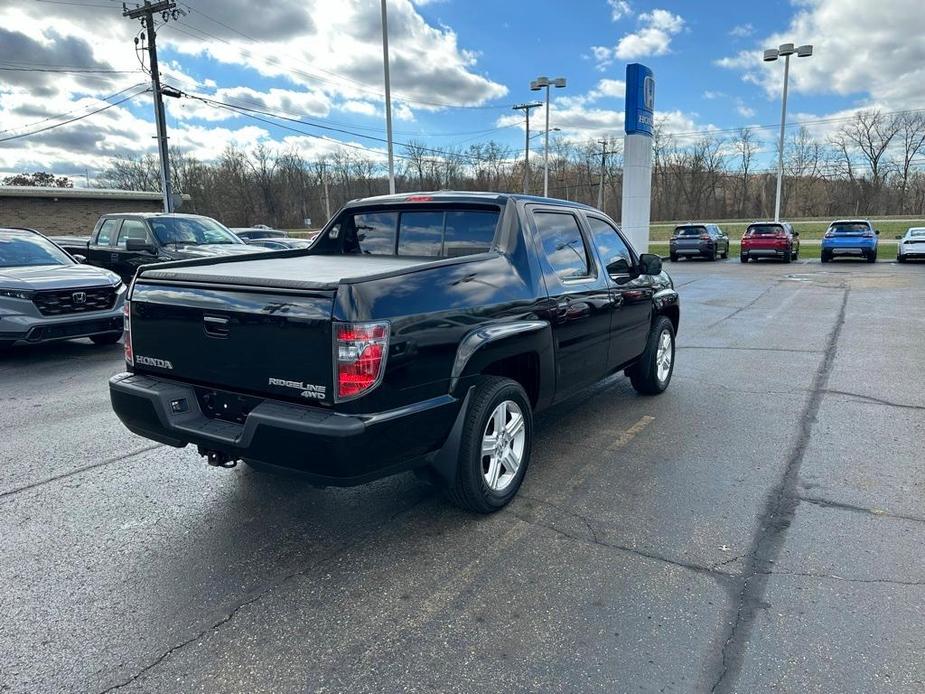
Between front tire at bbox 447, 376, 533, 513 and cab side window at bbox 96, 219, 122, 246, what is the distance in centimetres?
1148

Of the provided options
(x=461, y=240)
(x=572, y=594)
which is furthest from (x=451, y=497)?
(x=461, y=240)

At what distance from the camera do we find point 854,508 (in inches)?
147

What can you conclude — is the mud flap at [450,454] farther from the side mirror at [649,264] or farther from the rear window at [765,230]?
the rear window at [765,230]

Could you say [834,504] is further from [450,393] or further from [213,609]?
[213,609]

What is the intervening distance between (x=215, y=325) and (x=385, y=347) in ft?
3.21

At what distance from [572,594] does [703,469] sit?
191 cm

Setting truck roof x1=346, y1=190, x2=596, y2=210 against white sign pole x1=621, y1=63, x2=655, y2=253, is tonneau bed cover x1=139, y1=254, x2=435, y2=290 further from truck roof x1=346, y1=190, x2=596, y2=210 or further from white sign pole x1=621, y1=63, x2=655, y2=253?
white sign pole x1=621, y1=63, x2=655, y2=253

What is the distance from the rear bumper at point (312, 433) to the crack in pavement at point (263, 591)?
1.72ft

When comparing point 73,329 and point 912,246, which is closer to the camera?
point 73,329

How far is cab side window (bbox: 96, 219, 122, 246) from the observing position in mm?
12391

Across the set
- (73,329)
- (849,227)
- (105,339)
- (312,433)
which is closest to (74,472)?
(312,433)

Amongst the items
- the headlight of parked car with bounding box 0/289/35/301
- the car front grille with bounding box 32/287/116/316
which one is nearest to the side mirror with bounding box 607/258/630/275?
the car front grille with bounding box 32/287/116/316

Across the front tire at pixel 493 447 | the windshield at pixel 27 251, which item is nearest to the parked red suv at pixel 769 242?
the windshield at pixel 27 251

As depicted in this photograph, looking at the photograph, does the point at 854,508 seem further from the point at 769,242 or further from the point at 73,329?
the point at 769,242
